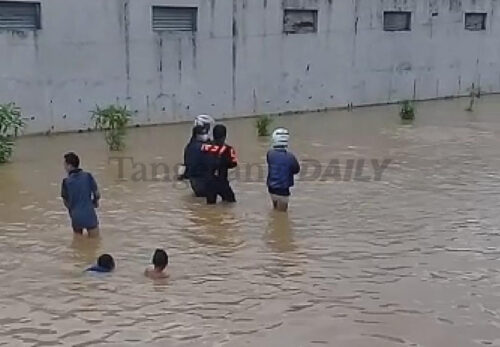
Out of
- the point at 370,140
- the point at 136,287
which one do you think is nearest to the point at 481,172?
the point at 370,140

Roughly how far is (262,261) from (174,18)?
13.0 meters

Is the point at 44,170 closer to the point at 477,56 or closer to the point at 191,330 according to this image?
the point at 191,330

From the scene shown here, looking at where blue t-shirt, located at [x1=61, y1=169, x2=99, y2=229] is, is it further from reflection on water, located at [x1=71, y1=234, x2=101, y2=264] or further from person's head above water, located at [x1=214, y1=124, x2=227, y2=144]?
person's head above water, located at [x1=214, y1=124, x2=227, y2=144]

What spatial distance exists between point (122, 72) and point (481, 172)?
903 centimetres

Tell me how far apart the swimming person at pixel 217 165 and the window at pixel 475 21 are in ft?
63.4

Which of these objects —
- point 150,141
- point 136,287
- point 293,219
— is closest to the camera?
point 136,287

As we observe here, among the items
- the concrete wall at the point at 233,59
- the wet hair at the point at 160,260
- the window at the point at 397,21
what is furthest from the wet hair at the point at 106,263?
the window at the point at 397,21

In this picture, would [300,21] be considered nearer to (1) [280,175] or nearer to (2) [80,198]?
(1) [280,175]

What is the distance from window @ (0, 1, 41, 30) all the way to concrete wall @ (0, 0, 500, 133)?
0.61ft

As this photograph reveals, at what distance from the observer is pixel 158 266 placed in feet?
26.6

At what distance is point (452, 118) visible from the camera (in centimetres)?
2356

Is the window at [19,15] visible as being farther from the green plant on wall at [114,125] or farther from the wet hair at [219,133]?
the wet hair at [219,133]

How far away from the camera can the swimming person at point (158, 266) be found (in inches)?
317

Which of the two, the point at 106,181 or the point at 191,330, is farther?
the point at 106,181
